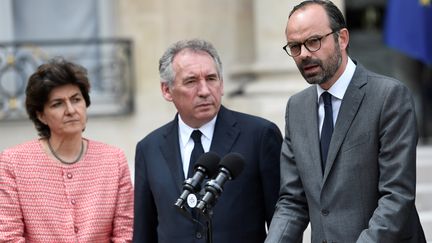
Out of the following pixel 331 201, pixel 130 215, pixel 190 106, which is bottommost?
pixel 130 215

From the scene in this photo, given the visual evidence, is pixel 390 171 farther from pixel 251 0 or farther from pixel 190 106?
pixel 251 0

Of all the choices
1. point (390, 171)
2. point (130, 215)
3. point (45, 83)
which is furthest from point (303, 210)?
point (45, 83)

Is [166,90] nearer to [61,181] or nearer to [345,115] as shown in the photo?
[61,181]

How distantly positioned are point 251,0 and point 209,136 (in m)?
5.47

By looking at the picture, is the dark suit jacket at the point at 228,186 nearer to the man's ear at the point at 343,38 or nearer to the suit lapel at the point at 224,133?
the suit lapel at the point at 224,133

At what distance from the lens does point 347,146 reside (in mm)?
4156

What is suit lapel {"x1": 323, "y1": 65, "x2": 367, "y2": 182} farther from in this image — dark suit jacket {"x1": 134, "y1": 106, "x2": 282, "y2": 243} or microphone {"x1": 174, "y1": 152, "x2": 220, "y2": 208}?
dark suit jacket {"x1": 134, "y1": 106, "x2": 282, "y2": 243}

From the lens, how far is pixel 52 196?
16.7 ft

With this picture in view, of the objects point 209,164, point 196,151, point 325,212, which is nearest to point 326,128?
point 325,212

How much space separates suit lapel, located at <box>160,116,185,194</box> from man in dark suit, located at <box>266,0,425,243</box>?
66cm

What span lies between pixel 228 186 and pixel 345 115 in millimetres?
796

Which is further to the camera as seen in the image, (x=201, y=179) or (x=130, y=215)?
(x=130, y=215)

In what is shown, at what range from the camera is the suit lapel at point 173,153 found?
479 cm

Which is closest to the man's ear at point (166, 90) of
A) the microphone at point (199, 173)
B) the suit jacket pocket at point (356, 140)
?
the microphone at point (199, 173)
